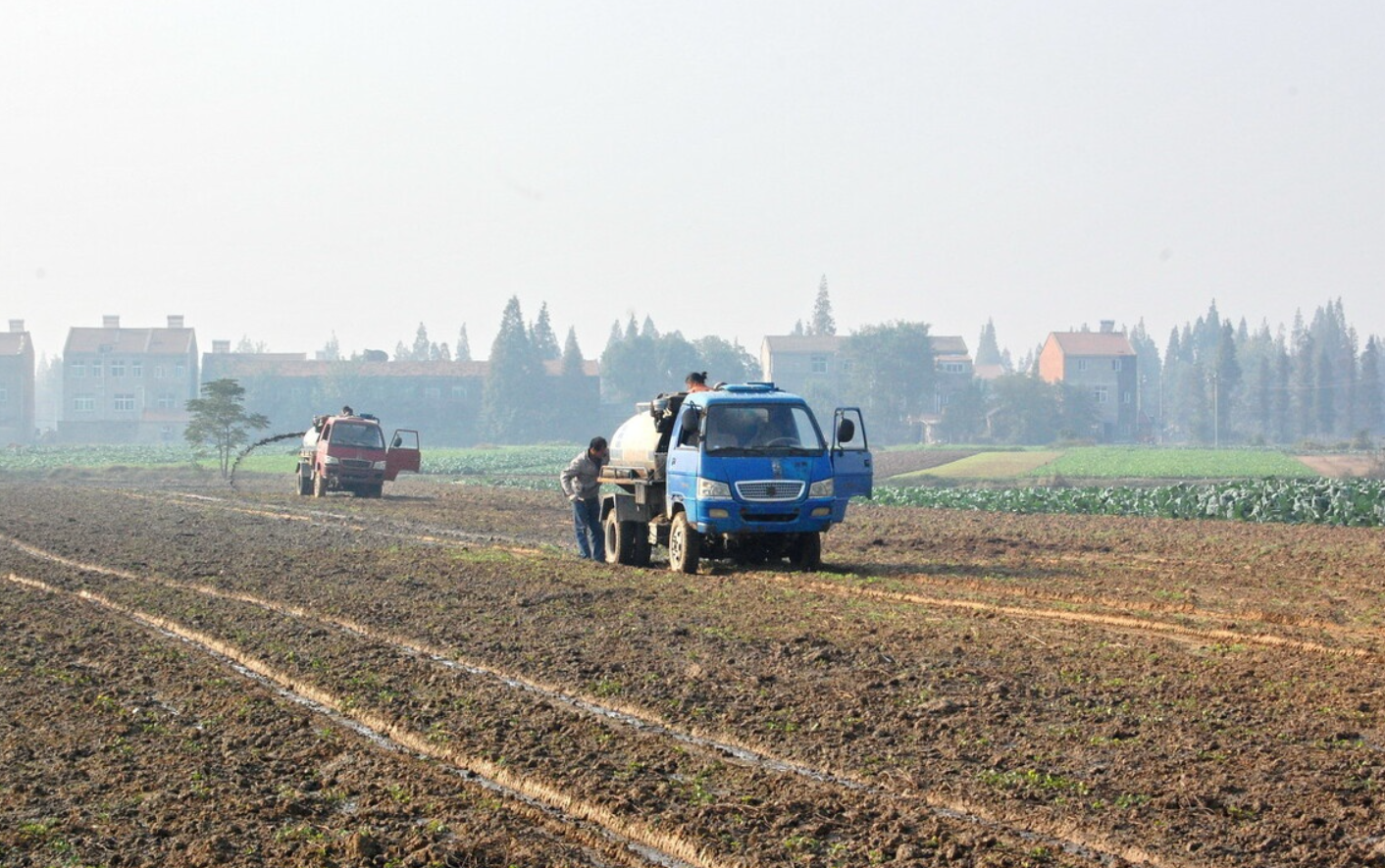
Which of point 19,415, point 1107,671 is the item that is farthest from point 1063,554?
point 19,415

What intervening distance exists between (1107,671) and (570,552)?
13234 millimetres

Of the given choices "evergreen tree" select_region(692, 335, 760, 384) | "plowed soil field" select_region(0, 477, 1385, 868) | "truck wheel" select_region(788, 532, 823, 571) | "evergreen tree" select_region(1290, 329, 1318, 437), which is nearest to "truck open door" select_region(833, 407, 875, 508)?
"truck wheel" select_region(788, 532, 823, 571)

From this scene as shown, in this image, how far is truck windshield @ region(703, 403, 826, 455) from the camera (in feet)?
60.3

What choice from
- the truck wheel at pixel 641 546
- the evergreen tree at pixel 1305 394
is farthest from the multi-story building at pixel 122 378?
the truck wheel at pixel 641 546

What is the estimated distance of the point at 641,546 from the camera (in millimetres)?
20703

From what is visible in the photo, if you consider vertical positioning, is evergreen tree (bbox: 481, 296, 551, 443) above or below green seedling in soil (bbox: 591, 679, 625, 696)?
above

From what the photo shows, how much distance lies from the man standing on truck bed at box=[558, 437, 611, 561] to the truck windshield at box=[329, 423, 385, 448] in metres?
20.2

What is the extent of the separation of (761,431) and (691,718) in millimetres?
9345

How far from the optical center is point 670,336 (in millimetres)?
135750

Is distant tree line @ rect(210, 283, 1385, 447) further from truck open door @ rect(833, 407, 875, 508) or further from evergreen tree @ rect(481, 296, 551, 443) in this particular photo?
truck open door @ rect(833, 407, 875, 508)

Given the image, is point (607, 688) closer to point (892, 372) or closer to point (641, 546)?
point (641, 546)

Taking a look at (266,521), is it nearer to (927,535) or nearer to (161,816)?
(927,535)

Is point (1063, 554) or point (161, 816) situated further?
point (1063, 554)

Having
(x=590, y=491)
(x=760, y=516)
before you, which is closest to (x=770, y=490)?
(x=760, y=516)
